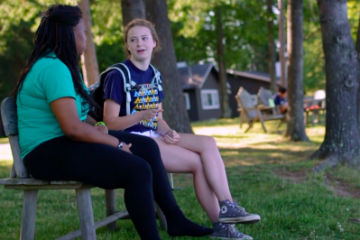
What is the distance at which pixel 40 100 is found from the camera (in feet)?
9.52

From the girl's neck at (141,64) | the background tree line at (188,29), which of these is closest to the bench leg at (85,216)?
the girl's neck at (141,64)

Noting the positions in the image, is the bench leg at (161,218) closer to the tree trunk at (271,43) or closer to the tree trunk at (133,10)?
the tree trunk at (133,10)

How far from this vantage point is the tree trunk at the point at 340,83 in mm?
6809

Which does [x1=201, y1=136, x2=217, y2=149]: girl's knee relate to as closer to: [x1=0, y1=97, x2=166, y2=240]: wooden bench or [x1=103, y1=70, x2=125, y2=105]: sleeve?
[x1=103, y1=70, x2=125, y2=105]: sleeve

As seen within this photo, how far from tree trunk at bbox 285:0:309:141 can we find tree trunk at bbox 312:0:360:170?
4.17 metres

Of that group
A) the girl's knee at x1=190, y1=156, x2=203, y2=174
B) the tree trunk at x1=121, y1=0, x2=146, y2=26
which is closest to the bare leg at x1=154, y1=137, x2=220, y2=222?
the girl's knee at x1=190, y1=156, x2=203, y2=174

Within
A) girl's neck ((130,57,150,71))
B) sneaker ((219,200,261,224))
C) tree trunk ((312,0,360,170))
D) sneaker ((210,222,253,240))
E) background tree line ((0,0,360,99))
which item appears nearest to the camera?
sneaker ((219,200,261,224))

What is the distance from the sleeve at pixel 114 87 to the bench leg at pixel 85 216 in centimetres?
80

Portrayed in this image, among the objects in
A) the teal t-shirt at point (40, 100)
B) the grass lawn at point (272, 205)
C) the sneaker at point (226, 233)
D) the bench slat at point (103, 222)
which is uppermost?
the teal t-shirt at point (40, 100)

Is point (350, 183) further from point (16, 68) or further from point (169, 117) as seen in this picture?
point (16, 68)

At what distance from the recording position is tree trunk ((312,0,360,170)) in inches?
268

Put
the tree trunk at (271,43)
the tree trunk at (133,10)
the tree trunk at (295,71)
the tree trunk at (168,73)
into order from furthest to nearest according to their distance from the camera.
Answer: the tree trunk at (271,43)
the tree trunk at (295,71)
the tree trunk at (168,73)
the tree trunk at (133,10)

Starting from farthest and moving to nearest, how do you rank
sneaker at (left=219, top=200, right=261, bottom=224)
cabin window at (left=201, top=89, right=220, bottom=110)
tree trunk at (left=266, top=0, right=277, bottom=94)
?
cabin window at (left=201, top=89, right=220, bottom=110) → tree trunk at (left=266, top=0, right=277, bottom=94) → sneaker at (left=219, top=200, right=261, bottom=224)

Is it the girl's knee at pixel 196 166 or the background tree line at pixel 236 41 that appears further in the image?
the background tree line at pixel 236 41
